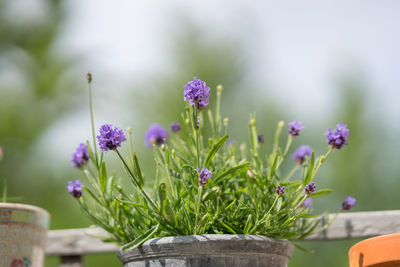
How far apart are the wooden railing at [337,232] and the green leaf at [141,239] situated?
0.96 feet

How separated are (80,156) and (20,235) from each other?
231 mm

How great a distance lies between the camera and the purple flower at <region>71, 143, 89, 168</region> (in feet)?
3.69

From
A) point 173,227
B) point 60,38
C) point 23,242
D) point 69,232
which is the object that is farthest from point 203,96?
point 60,38

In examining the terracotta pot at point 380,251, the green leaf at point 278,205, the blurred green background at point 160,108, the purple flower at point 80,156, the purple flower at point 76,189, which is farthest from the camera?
the blurred green background at point 160,108

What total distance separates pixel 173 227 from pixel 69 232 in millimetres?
655

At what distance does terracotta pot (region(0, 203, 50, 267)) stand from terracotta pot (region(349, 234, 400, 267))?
0.71 meters

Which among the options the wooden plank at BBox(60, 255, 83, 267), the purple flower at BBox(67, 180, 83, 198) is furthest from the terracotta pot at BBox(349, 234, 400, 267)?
the wooden plank at BBox(60, 255, 83, 267)

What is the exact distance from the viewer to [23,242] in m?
1.02

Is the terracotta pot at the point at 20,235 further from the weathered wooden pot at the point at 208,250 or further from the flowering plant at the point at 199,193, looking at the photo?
the weathered wooden pot at the point at 208,250

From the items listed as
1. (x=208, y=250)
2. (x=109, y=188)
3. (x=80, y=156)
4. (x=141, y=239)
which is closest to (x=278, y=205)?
(x=208, y=250)

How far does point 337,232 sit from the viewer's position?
1.26 metres

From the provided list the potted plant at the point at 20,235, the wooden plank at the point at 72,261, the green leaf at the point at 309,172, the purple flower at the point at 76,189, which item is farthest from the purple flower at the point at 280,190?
the wooden plank at the point at 72,261

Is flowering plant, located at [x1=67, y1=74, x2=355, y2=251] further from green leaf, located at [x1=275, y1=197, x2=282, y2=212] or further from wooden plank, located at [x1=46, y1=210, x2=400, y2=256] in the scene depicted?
wooden plank, located at [x1=46, y1=210, x2=400, y2=256]

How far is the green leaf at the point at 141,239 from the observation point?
0.87 meters
